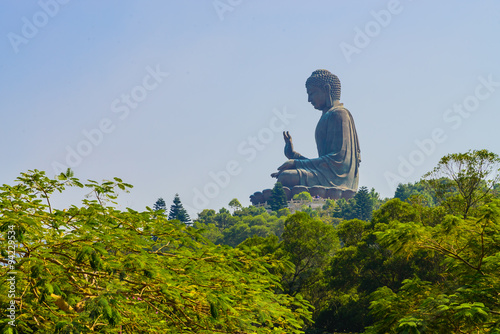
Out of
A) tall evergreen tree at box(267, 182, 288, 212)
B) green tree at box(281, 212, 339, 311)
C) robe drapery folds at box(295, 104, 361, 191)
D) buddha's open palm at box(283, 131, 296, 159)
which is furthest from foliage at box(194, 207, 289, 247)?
green tree at box(281, 212, 339, 311)

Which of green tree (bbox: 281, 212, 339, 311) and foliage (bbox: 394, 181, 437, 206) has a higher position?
foliage (bbox: 394, 181, 437, 206)

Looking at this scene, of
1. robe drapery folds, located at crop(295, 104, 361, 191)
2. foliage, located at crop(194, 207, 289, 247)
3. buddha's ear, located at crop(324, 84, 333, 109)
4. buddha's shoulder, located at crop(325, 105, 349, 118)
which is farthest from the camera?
buddha's ear, located at crop(324, 84, 333, 109)

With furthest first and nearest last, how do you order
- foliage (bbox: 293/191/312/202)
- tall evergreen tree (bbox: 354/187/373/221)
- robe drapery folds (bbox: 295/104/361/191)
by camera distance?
foliage (bbox: 293/191/312/202) < robe drapery folds (bbox: 295/104/361/191) < tall evergreen tree (bbox: 354/187/373/221)

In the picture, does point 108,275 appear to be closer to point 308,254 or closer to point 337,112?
point 308,254

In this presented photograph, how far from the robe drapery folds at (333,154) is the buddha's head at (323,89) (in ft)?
3.87

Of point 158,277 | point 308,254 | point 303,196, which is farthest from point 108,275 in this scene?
point 303,196

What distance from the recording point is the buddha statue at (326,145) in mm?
52438

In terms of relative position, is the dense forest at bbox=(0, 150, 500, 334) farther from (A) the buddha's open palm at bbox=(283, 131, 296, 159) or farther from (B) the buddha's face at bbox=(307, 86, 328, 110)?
(B) the buddha's face at bbox=(307, 86, 328, 110)

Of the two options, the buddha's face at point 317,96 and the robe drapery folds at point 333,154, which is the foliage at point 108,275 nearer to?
the robe drapery folds at point 333,154

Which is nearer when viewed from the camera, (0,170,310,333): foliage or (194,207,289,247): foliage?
(0,170,310,333): foliage

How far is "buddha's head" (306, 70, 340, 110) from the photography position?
53500 millimetres

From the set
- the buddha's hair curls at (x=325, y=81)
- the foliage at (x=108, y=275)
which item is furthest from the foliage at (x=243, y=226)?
the foliage at (x=108, y=275)

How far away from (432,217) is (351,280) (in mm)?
3136

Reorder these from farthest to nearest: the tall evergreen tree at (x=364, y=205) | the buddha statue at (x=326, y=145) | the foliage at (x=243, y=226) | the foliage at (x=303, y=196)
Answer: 1. the foliage at (x=303, y=196)
2. the buddha statue at (x=326, y=145)
3. the tall evergreen tree at (x=364, y=205)
4. the foliage at (x=243, y=226)
